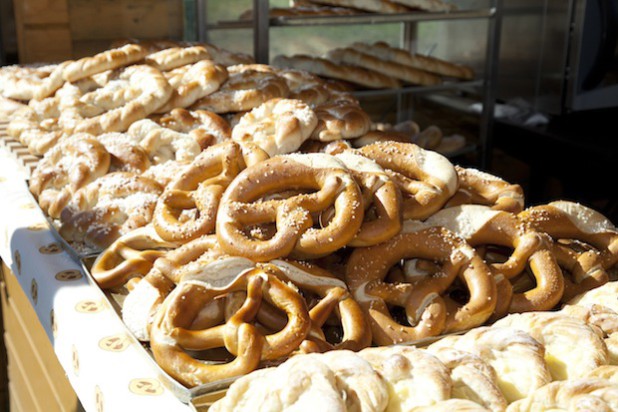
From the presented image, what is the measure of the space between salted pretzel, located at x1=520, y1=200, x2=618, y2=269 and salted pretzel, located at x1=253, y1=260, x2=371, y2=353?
44cm

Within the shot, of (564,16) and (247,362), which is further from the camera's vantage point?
(564,16)

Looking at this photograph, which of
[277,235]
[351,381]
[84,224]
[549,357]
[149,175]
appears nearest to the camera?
[351,381]

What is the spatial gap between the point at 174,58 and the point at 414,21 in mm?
1838

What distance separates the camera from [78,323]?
1.38 meters

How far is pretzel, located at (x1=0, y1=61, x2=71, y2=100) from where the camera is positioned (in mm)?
3004

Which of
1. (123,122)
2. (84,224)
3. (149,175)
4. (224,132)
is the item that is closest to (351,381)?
(84,224)

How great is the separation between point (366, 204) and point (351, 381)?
0.58 m

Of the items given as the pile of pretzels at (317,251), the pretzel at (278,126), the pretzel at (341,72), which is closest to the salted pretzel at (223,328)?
the pile of pretzels at (317,251)

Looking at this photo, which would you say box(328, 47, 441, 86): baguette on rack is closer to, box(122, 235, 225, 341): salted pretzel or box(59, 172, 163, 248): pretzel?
box(59, 172, 163, 248): pretzel

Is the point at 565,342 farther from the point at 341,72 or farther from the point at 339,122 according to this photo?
the point at 341,72

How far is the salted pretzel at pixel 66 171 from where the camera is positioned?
1.98m

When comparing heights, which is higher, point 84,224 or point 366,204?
point 366,204

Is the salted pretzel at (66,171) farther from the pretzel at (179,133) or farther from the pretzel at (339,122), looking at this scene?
the pretzel at (339,122)

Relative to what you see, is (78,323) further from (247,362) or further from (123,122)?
(123,122)
